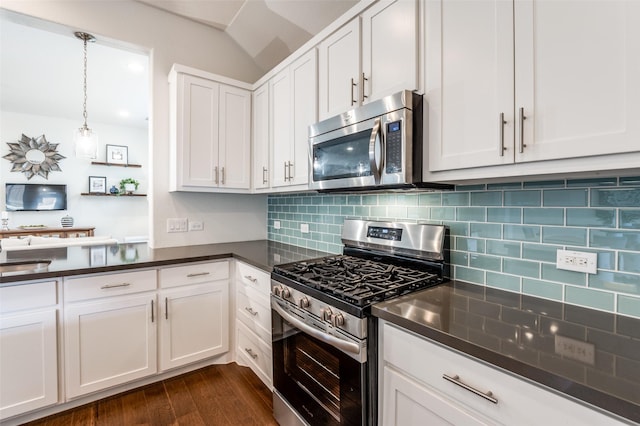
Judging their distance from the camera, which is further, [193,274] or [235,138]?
[235,138]

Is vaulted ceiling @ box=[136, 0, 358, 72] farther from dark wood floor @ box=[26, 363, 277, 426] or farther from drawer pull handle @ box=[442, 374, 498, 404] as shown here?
dark wood floor @ box=[26, 363, 277, 426]

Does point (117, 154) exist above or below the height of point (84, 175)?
above

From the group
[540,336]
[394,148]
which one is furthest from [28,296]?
[540,336]

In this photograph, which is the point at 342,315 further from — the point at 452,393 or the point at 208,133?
the point at 208,133

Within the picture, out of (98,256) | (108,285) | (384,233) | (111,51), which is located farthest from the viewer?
(111,51)

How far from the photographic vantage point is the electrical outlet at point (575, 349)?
795 mm

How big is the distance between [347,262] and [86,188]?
650 centimetres

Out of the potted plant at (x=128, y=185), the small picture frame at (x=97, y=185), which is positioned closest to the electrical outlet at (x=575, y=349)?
the potted plant at (x=128, y=185)

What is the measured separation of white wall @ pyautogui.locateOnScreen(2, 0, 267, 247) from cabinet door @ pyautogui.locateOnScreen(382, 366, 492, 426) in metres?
2.18

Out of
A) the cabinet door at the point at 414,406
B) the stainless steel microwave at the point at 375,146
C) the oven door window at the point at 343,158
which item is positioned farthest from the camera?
the oven door window at the point at 343,158

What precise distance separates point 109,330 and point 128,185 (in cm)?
538

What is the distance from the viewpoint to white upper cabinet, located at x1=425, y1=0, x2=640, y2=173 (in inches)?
33.2

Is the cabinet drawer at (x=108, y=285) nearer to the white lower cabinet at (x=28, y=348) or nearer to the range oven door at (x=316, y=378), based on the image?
the white lower cabinet at (x=28, y=348)

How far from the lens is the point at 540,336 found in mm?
929
